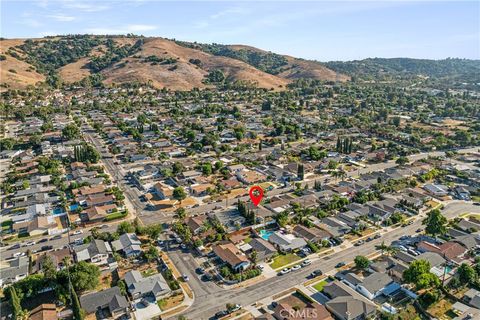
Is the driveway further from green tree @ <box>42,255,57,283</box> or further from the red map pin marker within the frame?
the red map pin marker

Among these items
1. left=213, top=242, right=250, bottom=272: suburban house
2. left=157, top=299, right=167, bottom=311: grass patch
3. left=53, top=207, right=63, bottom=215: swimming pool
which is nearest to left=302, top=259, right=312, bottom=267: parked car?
left=213, top=242, right=250, bottom=272: suburban house

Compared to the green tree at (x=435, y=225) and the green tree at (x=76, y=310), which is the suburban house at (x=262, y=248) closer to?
the green tree at (x=76, y=310)

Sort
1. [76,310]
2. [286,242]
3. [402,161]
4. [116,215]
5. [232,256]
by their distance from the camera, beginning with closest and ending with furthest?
[76,310] < [232,256] < [286,242] < [116,215] < [402,161]

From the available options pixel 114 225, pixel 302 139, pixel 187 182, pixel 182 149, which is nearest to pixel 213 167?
pixel 187 182

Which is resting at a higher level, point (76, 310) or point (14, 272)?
point (76, 310)

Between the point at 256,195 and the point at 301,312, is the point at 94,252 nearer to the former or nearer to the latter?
the point at 301,312

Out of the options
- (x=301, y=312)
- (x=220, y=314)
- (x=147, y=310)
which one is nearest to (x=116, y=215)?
(x=147, y=310)
